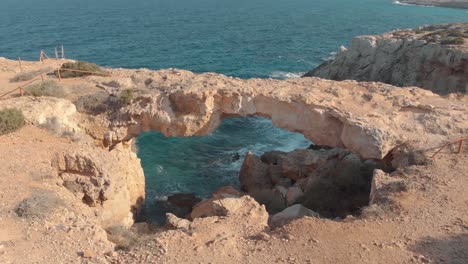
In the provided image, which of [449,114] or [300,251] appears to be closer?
[300,251]

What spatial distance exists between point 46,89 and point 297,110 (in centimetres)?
1252

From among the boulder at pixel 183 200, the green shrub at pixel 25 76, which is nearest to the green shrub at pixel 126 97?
the green shrub at pixel 25 76

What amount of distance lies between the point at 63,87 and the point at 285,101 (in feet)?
37.9

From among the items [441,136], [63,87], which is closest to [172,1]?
[63,87]

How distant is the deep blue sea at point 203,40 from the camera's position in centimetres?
3112

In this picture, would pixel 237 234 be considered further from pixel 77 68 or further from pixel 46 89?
pixel 77 68

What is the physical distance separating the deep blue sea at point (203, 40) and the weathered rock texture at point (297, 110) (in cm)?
745

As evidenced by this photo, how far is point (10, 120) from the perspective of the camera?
16.9 metres

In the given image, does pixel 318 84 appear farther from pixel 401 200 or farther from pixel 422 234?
pixel 422 234

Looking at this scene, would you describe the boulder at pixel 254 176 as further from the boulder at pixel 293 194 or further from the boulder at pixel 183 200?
the boulder at pixel 183 200

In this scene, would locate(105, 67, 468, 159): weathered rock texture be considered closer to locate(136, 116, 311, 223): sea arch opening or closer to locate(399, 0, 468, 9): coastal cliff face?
locate(136, 116, 311, 223): sea arch opening

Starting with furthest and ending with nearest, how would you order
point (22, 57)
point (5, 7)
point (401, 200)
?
1. point (5, 7)
2. point (22, 57)
3. point (401, 200)

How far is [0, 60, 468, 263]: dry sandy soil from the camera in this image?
1158 centimetres

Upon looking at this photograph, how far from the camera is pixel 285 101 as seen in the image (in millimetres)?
19156
